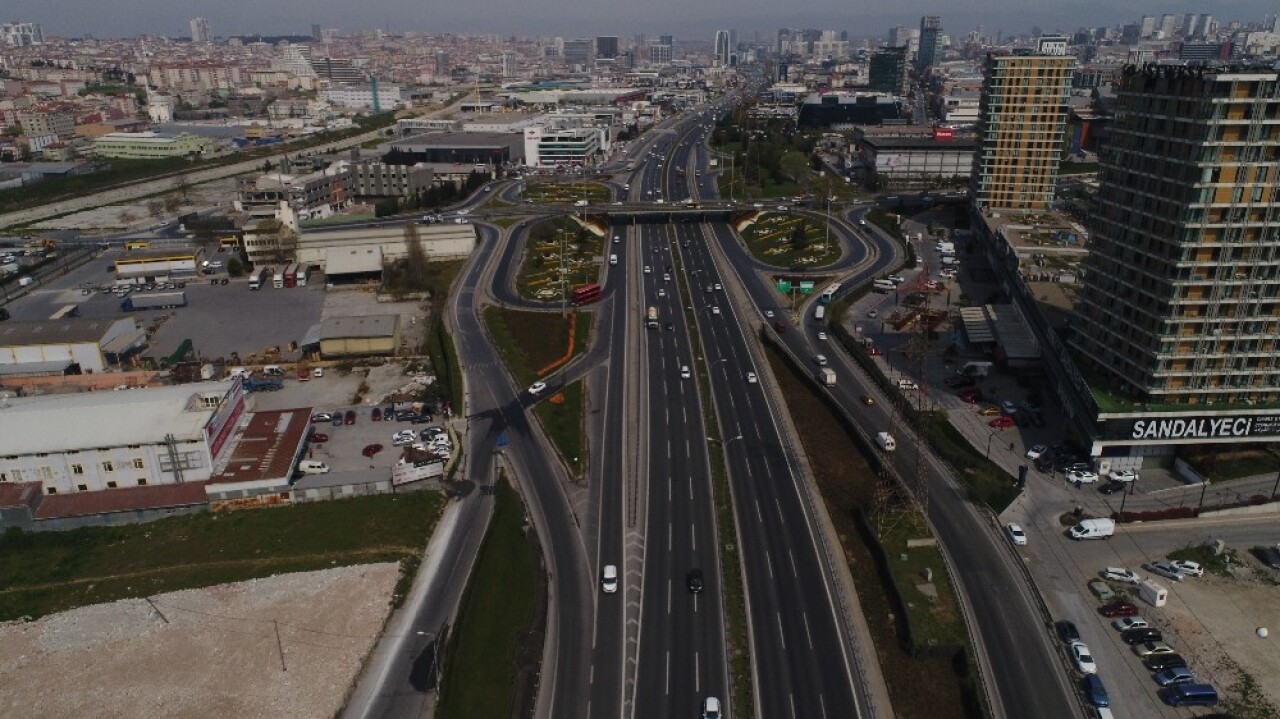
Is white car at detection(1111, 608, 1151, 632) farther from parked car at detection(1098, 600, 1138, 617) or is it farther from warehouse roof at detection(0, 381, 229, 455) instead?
warehouse roof at detection(0, 381, 229, 455)

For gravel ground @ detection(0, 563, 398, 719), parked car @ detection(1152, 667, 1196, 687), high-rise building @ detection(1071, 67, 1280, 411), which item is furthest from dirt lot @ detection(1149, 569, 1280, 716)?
gravel ground @ detection(0, 563, 398, 719)

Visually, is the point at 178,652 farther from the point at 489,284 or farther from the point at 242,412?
the point at 489,284

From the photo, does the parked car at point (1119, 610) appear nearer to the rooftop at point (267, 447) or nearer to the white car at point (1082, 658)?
the white car at point (1082, 658)

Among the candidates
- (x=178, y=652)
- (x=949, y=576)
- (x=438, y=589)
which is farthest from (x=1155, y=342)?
(x=178, y=652)

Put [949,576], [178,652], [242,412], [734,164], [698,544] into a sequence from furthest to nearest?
[734,164], [242,412], [698,544], [949,576], [178,652]

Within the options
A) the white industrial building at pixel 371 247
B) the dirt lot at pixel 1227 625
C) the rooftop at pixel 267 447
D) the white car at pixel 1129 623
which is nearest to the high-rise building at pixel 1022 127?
the white industrial building at pixel 371 247

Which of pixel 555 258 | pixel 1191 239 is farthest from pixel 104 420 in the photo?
pixel 1191 239
